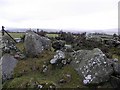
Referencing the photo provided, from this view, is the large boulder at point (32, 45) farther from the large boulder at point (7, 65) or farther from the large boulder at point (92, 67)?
the large boulder at point (92, 67)

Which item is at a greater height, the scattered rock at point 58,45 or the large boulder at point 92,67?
the scattered rock at point 58,45

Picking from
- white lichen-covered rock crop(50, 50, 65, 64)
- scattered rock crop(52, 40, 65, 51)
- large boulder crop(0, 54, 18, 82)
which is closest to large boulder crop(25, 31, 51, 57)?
large boulder crop(0, 54, 18, 82)

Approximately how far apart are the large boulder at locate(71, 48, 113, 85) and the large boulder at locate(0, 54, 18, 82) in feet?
12.0

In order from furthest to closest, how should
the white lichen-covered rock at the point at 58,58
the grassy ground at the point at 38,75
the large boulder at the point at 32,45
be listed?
the large boulder at the point at 32,45 < the white lichen-covered rock at the point at 58,58 < the grassy ground at the point at 38,75

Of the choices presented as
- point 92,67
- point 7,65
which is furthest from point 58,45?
point 92,67

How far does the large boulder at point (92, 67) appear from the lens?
Result: 14711 mm

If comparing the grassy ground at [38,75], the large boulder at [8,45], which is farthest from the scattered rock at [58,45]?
the large boulder at [8,45]

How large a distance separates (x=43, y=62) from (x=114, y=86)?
488 cm

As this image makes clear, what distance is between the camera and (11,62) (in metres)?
17.2

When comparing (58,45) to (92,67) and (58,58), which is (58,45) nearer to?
(58,58)

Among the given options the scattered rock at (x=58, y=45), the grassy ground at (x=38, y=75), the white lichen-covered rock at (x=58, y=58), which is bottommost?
the grassy ground at (x=38, y=75)

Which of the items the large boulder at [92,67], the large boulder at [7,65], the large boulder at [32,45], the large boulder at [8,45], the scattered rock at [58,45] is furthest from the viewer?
the scattered rock at [58,45]

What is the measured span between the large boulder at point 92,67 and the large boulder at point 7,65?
144 inches

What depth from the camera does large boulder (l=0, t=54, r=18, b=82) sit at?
16125 mm
